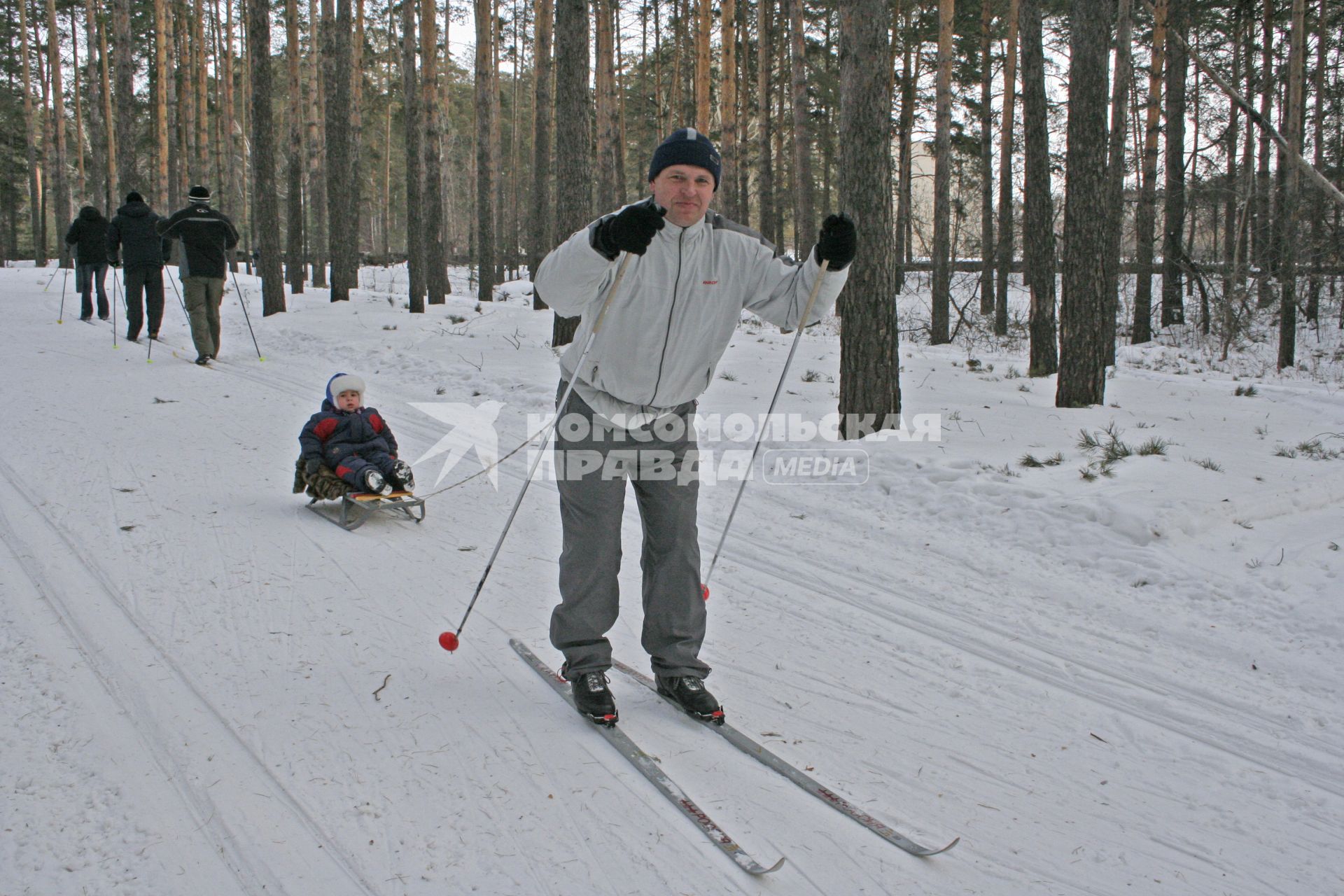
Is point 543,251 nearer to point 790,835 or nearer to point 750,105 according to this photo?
point 750,105

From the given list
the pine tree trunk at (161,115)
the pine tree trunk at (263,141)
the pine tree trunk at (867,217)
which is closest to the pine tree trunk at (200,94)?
the pine tree trunk at (161,115)

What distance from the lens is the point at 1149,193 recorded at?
613 inches

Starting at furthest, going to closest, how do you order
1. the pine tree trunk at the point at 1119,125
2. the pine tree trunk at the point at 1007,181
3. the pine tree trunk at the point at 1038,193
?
1. the pine tree trunk at the point at 1007,181
2. the pine tree trunk at the point at 1119,125
3. the pine tree trunk at the point at 1038,193

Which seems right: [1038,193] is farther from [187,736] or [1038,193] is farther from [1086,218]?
[187,736]

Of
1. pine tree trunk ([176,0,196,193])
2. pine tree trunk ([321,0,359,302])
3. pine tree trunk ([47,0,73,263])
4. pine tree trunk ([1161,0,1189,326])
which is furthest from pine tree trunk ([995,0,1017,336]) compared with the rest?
pine tree trunk ([47,0,73,263])

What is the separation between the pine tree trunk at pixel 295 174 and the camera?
2072 cm

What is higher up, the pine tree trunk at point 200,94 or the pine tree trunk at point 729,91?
the pine tree trunk at point 200,94

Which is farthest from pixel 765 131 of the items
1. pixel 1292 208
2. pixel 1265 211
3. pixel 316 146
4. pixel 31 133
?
pixel 31 133

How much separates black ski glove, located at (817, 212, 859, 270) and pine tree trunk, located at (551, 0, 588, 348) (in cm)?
719

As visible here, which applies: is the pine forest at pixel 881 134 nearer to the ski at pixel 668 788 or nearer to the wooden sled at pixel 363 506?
the wooden sled at pixel 363 506

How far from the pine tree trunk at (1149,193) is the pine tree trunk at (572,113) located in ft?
34.4

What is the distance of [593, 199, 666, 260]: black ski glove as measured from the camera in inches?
105

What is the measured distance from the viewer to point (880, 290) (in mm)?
7402

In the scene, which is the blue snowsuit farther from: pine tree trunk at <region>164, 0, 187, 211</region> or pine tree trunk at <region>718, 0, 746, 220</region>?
pine tree trunk at <region>164, 0, 187, 211</region>
